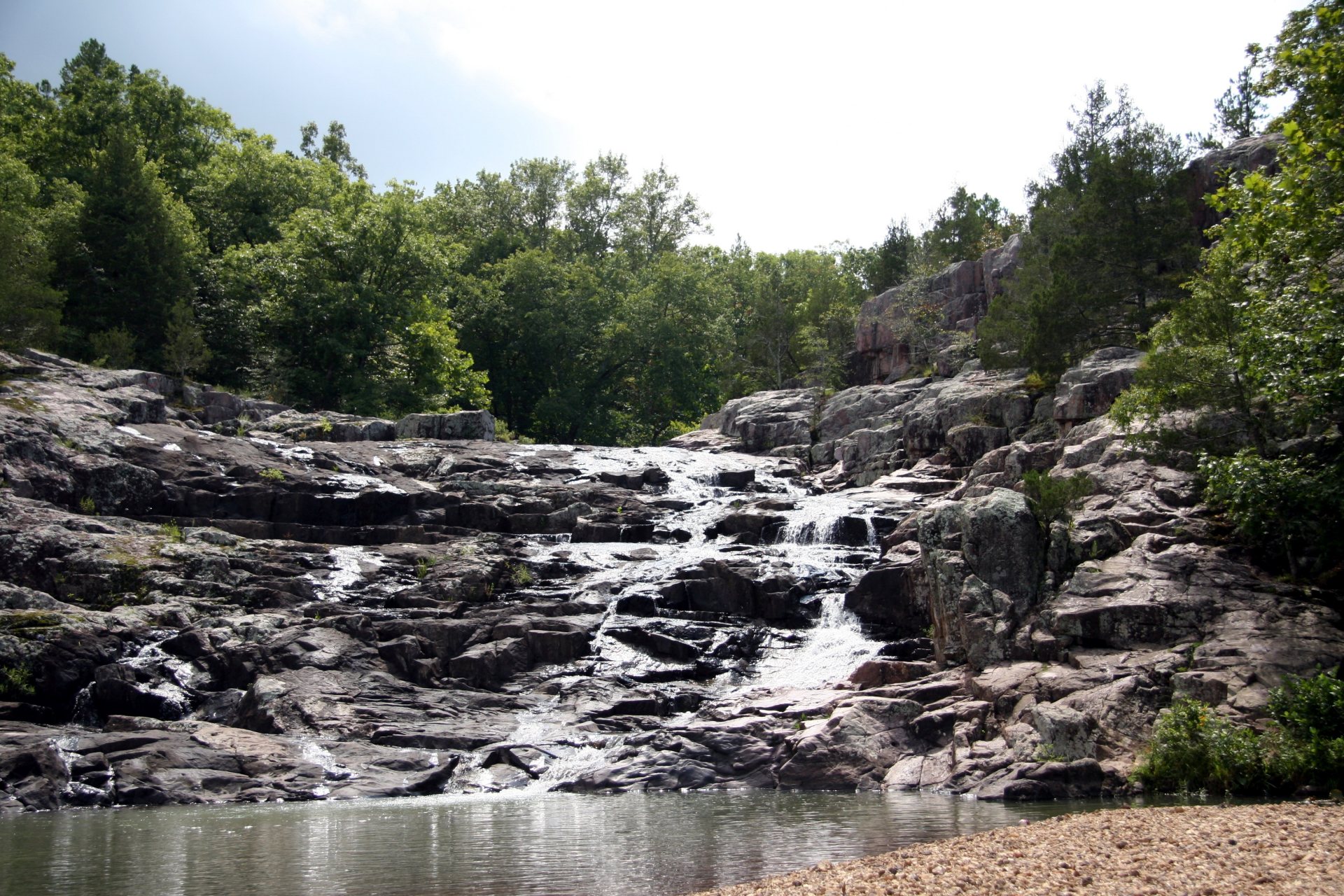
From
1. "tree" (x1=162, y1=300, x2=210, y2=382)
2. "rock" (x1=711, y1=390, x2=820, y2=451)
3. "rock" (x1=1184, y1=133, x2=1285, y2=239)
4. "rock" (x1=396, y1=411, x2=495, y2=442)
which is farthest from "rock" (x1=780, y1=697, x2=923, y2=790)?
"tree" (x1=162, y1=300, x2=210, y2=382)

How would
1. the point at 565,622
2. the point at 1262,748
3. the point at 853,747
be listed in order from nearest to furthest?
the point at 1262,748 → the point at 853,747 → the point at 565,622

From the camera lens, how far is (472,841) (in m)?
13.3

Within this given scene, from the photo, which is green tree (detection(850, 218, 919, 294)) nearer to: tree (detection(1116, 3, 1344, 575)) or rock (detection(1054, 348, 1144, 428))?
rock (detection(1054, 348, 1144, 428))

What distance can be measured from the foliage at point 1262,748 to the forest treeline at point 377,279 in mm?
38330

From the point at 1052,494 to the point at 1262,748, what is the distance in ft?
27.8

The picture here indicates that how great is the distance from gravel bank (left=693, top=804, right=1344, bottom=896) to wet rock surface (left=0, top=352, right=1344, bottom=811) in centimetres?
531

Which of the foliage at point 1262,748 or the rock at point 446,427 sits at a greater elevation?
the rock at point 446,427

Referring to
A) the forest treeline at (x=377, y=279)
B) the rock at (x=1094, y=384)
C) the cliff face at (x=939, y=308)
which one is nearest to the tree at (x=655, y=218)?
the forest treeline at (x=377, y=279)

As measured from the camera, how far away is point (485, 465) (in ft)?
120

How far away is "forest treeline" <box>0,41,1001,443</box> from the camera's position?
45625 mm

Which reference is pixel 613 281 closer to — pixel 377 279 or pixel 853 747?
pixel 377 279

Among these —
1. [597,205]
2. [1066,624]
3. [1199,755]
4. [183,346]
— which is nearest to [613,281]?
[597,205]

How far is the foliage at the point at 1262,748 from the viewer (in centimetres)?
1486

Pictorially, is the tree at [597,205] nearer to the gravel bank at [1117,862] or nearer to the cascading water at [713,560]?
the cascading water at [713,560]
